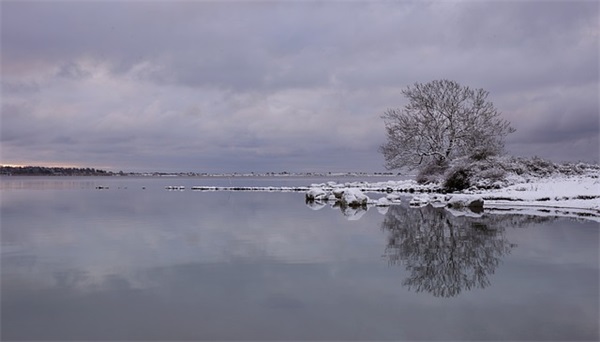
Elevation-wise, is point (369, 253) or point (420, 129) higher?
point (420, 129)

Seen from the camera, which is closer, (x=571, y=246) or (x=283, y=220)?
(x=571, y=246)

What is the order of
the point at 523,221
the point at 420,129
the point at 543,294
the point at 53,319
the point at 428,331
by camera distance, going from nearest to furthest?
the point at 428,331, the point at 53,319, the point at 543,294, the point at 523,221, the point at 420,129

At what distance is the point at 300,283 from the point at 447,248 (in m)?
5.55

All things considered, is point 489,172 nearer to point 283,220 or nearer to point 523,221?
point 523,221

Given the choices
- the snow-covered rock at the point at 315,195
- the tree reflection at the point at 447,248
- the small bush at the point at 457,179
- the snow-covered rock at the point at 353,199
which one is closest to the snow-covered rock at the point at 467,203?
the tree reflection at the point at 447,248

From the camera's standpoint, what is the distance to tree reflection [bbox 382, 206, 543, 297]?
9808 mm

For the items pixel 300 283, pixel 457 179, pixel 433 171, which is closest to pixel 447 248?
pixel 300 283

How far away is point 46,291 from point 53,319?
1.73m

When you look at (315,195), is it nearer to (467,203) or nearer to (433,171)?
(467,203)

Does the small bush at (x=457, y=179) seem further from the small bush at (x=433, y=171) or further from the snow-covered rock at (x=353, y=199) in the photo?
the snow-covered rock at (x=353, y=199)

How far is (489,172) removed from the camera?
35562mm

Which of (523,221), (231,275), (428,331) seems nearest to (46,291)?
(231,275)

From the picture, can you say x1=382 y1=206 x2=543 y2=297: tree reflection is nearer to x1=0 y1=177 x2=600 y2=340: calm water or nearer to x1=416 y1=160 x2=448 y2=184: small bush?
x1=0 y1=177 x2=600 y2=340: calm water

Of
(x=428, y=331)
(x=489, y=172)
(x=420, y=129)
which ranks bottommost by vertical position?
(x=428, y=331)
